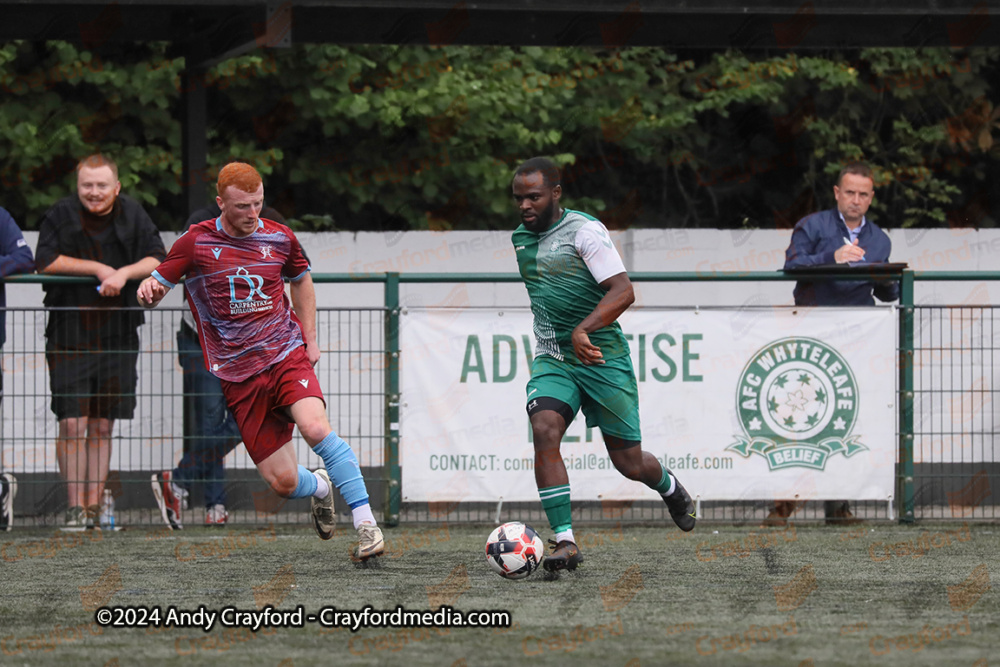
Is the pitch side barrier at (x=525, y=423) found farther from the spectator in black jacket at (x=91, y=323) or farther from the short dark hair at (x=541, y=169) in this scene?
the short dark hair at (x=541, y=169)

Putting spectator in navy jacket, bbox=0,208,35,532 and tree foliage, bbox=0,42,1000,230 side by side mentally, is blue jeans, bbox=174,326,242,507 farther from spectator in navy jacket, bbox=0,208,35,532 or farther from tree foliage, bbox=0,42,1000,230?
tree foliage, bbox=0,42,1000,230

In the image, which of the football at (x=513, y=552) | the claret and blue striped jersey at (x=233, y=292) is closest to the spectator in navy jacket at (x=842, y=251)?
the football at (x=513, y=552)

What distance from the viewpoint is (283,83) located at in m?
14.6

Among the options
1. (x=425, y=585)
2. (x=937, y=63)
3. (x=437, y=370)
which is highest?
(x=937, y=63)

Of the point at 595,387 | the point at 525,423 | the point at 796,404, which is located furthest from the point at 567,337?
the point at 796,404

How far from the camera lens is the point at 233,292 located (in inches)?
294

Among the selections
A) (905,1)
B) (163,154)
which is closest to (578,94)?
(163,154)

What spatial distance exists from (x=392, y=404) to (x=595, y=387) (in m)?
2.70

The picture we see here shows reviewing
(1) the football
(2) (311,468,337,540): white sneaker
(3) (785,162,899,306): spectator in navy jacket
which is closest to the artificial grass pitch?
(1) the football

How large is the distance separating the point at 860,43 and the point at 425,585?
6206 millimetres

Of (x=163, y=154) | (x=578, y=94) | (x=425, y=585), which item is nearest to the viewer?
(x=425, y=585)

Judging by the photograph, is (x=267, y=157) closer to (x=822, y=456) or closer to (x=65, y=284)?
(x=65, y=284)

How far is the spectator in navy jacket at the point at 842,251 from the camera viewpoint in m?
9.91

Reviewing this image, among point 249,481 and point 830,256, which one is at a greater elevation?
point 830,256
